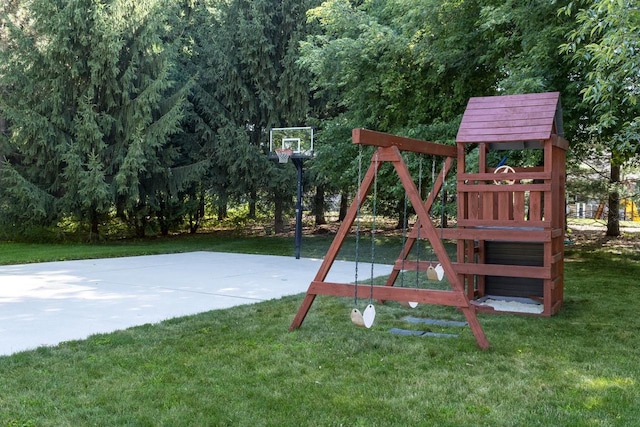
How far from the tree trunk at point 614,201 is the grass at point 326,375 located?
9.19m

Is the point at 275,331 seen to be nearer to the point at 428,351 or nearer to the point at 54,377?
the point at 428,351

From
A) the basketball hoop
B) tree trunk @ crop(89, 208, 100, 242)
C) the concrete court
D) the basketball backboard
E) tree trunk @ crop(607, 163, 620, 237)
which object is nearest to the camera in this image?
the concrete court

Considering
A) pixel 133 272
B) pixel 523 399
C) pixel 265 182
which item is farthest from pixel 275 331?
pixel 265 182

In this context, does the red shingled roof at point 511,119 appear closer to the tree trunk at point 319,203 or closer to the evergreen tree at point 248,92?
the evergreen tree at point 248,92

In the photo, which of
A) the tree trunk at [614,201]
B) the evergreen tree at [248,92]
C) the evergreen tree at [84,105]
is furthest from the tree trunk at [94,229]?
the tree trunk at [614,201]

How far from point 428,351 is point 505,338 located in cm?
92

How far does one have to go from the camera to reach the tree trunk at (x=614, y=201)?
1434 cm

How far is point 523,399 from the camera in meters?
3.60

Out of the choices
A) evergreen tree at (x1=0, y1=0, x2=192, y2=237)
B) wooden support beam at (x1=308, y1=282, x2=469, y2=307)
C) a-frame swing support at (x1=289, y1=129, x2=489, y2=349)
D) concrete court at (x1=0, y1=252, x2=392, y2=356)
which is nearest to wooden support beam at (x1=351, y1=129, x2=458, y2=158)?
a-frame swing support at (x1=289, y1=129, x2=489, y2=349)

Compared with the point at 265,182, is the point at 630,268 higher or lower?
lower

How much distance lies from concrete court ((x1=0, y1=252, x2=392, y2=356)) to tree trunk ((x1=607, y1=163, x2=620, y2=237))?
22.2 feet

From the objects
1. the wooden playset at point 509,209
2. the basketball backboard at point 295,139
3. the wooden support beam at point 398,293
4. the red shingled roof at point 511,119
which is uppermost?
the basketball backboard at point 295,139

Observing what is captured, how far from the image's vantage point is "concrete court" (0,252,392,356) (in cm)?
564

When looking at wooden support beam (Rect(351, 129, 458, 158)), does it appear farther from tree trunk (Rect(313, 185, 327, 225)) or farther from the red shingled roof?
tree trunk (Rect(313, 185, 327, 225))
